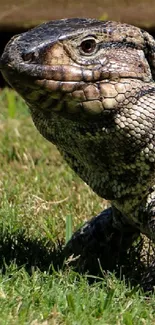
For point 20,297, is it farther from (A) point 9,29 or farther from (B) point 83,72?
(A) point 9,29

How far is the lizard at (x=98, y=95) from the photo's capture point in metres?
3.81

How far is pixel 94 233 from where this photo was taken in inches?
→ 186

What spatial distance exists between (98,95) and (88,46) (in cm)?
20

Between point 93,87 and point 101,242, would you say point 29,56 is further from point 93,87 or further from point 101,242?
point 101,242

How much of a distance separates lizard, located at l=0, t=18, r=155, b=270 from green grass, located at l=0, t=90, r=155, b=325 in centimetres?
41

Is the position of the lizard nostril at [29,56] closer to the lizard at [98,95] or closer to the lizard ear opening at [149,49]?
the lizard at [98,95]

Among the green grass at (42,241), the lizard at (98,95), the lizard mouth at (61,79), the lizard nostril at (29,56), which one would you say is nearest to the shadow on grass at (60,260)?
the green grass at (42,241)

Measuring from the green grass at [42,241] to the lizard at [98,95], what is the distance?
16.0 inches

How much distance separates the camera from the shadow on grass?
4160 mm

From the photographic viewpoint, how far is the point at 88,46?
390 cm

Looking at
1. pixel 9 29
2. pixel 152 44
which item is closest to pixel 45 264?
pixel 152 44

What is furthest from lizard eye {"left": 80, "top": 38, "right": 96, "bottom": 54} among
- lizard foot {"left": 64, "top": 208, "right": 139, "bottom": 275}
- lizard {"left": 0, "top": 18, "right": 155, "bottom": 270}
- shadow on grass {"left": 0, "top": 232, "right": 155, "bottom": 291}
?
lizard foot {"left": 64, "top": 208, "right": 139, "bottom": 275}

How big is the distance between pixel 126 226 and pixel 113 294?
2.47ft

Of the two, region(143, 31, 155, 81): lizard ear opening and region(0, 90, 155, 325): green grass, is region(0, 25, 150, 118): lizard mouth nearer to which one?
region(143, 31, 155, 81): lizard ear opening
